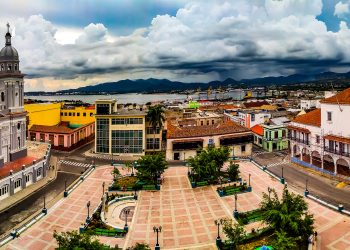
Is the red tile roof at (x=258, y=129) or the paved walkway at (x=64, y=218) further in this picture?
the red tile roof at (x=258, y=129)

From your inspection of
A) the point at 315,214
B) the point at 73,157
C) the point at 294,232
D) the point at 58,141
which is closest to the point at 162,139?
the point at 73,157

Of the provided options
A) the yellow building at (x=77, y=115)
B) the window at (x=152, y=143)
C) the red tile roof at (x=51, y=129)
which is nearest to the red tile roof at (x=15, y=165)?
the red tile roof at (x=51, y=129)

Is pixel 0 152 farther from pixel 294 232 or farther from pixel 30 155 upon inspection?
pixel 294 232

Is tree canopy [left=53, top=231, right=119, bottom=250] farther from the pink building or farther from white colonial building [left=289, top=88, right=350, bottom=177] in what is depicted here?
the pink building

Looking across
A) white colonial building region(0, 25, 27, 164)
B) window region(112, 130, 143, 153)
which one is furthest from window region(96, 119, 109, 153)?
white colonial building region(0, 25, 27, 164)

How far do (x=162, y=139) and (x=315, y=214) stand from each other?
4570cm

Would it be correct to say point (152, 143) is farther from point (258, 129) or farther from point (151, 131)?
point (258, 129)

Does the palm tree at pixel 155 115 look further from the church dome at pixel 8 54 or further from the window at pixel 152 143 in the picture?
the church dome at pixel 8 54

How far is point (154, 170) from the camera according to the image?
164 feet

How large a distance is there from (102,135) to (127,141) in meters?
6.28

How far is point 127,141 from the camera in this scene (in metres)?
73.6

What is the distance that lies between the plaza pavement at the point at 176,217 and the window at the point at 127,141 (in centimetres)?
2119

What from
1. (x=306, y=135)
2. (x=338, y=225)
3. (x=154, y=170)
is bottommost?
(x=338, y=225)

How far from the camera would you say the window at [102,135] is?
242 ft
